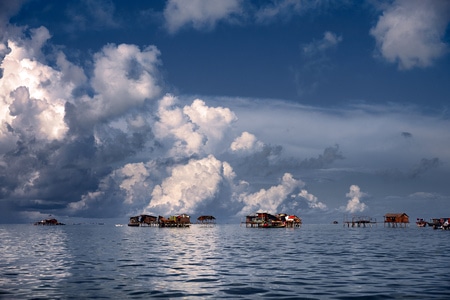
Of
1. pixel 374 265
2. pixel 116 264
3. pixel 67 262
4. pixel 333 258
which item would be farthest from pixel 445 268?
pixel 67 262

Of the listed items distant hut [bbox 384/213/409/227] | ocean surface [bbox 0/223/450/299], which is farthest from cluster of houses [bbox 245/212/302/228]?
ocean surface [bbox 0/223/450/299]

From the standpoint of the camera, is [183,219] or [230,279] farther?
[183,219]

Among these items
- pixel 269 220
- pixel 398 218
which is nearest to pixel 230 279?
pixel 269 220

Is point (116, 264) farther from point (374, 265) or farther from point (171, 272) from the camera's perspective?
point (374, 265)

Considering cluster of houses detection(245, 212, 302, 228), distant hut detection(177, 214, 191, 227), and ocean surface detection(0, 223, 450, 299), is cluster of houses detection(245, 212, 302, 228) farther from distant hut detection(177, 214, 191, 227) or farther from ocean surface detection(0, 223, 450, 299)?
ocean surface detection(0, 223, 450, 299)

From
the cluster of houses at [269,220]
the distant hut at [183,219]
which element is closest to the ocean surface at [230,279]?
the cluster of houses at [269,220]

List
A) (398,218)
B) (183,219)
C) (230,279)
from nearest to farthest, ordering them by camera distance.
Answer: (230,279) < (398,218) < (183,219)

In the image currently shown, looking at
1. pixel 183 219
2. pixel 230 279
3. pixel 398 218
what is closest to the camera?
pixel 230 279

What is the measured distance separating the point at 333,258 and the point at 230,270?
13470 millimetres

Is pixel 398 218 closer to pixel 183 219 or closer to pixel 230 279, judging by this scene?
pixel 183 219

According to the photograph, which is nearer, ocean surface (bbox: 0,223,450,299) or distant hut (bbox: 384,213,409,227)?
ocean surface (bbox: 0,223,450,299)

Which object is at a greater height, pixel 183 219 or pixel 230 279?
pixel 183 219

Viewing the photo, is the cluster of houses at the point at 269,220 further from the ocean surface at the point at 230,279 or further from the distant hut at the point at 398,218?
the ocean surface at the point at 230,279

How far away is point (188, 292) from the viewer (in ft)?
77.6
